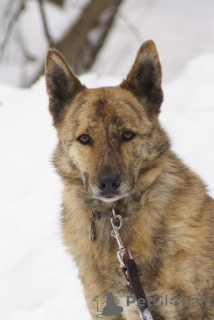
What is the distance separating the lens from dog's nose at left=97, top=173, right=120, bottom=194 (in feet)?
9.34

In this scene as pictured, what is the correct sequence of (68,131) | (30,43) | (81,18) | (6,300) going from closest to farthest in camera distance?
(68,131)
(6,300)
(81,18)
(30,43)

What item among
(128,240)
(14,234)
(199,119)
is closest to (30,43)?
(199,119)

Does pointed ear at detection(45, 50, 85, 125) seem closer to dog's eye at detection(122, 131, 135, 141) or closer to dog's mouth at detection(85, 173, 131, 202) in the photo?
dog's eye at detection(122, 131, 135, 141)

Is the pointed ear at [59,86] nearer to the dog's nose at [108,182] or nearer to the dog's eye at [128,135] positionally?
the dog's eye at [128,135]

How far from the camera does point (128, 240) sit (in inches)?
123

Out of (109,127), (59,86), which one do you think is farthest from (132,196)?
(59,86)

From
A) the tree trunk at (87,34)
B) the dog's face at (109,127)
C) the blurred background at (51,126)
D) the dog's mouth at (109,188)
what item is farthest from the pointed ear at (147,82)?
the tree trunk at (87,34)

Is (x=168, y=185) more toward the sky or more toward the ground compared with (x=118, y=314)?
more toward the sky

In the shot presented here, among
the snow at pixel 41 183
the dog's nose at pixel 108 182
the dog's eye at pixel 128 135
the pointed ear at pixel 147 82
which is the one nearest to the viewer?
the dog's nose at pixel 108 182

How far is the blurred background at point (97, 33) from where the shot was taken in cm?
823

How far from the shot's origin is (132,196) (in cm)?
323

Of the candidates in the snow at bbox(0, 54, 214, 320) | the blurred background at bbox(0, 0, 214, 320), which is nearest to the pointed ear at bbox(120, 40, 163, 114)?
the snow at bbox(0, 54, 214, 320)

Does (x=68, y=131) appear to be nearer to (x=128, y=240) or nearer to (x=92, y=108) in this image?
(x=92, y=108)

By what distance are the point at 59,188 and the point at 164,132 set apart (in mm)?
2228
